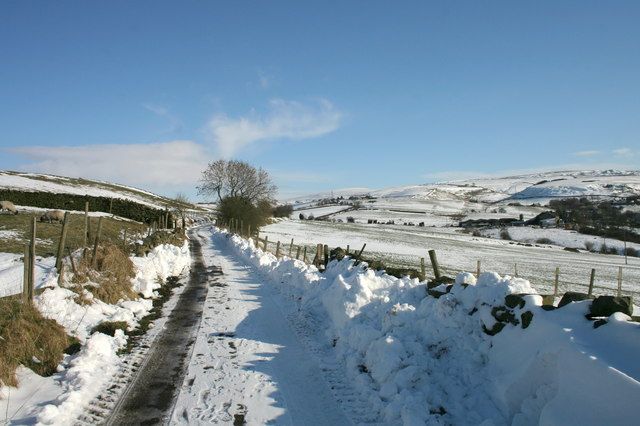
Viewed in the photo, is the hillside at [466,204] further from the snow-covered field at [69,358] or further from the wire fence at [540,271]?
the snow-covered field at [69,358]

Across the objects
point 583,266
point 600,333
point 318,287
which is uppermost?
point 600,333

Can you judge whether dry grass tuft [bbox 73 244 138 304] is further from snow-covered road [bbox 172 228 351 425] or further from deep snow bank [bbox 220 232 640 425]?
deep snow bank [bbox 220 232 640 425]

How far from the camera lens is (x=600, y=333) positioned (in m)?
5.50

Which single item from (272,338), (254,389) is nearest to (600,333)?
(254,389)

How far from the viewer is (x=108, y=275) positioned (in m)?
12.8

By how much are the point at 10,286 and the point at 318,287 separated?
8.47 metres

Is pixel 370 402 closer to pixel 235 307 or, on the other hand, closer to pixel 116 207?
pixel 235 307

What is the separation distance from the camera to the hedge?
139 ft

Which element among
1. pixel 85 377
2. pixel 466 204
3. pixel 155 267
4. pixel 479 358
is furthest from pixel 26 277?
pixel 466 204

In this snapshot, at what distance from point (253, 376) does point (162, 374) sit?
1.63 meters

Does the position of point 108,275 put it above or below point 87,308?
above

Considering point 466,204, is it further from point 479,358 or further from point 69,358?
point 69,358

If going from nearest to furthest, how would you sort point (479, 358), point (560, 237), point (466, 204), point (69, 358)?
1. point (479, 358)
2. point (69, 358)
3. point (560, 237)
4. point (466, 204)

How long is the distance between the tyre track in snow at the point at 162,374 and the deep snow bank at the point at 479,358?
10.3 feet
